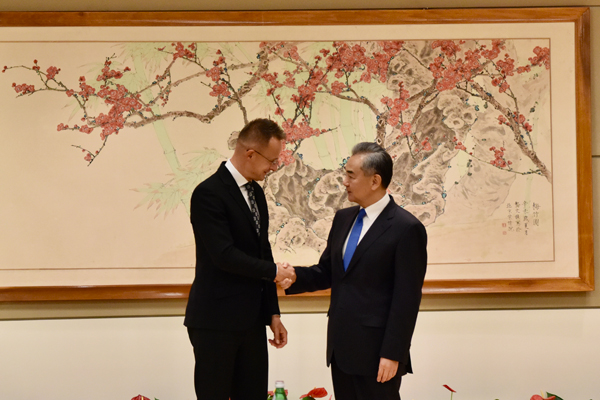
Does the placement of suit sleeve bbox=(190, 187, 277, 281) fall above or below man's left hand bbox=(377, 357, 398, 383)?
above

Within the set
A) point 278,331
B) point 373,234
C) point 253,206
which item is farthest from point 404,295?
point 253,206

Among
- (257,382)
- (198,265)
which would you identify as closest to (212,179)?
(198,265)

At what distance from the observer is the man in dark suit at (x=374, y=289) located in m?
2.01

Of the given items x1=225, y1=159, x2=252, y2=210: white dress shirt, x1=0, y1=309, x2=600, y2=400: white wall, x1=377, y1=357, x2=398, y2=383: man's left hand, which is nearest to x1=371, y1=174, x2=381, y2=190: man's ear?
A: x1=225, y1=159, x2=252, y2=210: white dress shirt

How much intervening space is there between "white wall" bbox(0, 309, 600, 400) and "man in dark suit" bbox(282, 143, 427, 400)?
1.01m

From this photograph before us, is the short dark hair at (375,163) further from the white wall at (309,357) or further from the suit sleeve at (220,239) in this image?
the white wall at (309,357)

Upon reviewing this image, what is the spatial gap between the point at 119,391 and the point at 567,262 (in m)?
2.73

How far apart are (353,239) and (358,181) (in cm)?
24

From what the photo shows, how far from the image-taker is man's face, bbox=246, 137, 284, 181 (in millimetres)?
2225

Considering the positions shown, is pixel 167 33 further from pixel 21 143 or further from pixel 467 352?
pixel 467 352

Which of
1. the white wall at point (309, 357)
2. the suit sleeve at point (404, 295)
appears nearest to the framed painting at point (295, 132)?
the white wall at point (309, 357)

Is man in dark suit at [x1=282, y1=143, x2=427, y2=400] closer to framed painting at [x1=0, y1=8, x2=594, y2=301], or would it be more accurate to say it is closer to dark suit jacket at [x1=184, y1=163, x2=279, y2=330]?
dark suit jacket at [x1=184, y1=163, x2=279, y2=330]

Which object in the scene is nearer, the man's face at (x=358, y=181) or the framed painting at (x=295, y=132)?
the man's face at (x=358, y=181)

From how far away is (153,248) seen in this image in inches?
121
